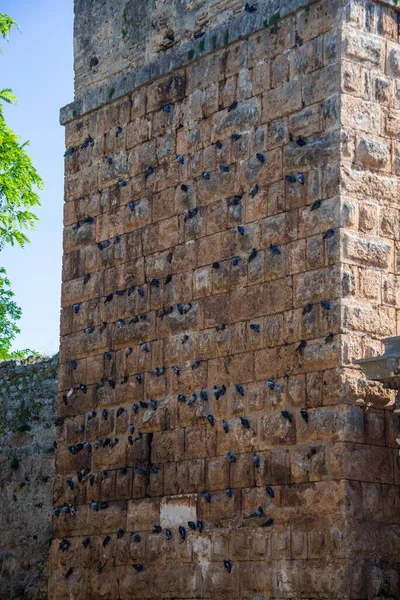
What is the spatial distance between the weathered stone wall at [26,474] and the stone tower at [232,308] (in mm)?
1789

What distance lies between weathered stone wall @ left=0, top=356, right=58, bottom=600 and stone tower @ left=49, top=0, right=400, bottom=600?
1789 millimetres

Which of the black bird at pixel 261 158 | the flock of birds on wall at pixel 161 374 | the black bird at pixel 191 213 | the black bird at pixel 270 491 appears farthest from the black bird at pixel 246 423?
the black bird at pixel 261 158

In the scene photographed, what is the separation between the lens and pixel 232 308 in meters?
9.54

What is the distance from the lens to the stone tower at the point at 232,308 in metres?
8.66

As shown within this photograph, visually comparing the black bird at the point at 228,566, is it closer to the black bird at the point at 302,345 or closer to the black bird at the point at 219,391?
the black bird at the point at 219,391

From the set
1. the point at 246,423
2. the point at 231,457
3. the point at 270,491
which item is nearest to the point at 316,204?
the point at 246,423

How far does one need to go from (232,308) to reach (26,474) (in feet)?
14.6

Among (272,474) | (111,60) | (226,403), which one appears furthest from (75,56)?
(272,474)

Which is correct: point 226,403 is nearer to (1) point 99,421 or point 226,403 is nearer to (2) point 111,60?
(1) point 99,421

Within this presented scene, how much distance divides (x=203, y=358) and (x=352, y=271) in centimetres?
156

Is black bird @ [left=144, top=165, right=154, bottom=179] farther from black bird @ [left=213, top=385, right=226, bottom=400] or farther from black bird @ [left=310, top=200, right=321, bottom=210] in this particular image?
black bird @ [left=213, top=385, right=226, bottom=400]

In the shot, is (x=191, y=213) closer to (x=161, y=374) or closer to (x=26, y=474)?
(x=161, y=374)

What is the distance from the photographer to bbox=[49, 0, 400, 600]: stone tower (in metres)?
8.66

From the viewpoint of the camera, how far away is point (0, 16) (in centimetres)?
1708
